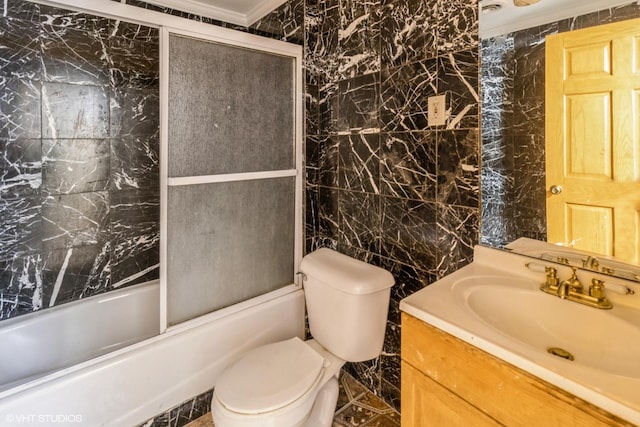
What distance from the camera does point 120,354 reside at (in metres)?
1.37

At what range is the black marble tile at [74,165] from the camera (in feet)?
5.93

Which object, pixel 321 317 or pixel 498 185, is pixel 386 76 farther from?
pixel 321 317

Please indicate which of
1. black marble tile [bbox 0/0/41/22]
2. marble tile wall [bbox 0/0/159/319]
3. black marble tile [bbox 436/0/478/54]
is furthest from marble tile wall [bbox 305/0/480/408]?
black marble tile [bbox 0/0/41/22]

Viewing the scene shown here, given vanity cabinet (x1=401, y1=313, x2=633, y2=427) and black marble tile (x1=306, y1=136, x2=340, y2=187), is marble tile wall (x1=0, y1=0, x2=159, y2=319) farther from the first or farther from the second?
vanity cabinet (x1=401, y1=313, x2=633, y2=427)

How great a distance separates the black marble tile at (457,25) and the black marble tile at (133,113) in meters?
1.77

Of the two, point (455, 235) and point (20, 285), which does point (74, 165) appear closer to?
point (20, 285)

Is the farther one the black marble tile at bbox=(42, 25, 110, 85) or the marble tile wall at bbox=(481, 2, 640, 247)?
the black marble tile at bbox=(42, 25, 110, 85)

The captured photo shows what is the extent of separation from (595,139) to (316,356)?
4.43 ft

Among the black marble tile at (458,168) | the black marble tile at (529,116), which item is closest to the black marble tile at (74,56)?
the black marble tile at (458,168)

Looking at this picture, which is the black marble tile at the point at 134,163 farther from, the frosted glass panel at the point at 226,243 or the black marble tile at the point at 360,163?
the black marble tile at the point at 360,163

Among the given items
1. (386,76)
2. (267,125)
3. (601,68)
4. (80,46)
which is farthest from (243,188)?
(601,68)

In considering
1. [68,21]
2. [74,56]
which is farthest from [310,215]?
[68,21]

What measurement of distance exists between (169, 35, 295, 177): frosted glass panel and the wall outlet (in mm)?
801

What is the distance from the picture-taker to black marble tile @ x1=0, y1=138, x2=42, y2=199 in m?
1.67
